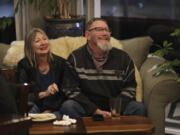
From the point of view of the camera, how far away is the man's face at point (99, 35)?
8.90ft

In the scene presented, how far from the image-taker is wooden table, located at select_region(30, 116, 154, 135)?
2.12 meters

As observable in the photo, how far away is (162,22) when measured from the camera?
15.4 feet

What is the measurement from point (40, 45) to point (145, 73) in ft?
2.90

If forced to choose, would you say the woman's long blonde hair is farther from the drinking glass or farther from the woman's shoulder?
the drinking glass

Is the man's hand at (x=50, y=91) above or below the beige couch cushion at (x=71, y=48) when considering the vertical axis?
below

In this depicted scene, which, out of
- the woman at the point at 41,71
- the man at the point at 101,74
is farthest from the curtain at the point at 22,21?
the man at the point at 101,74

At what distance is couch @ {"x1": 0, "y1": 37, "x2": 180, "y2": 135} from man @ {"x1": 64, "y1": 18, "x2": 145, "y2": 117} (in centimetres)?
15

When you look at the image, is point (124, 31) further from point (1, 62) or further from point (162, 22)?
point (1, 62)

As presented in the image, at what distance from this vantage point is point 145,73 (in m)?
2.94

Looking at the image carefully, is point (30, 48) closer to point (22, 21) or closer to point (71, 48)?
point (71, 48)

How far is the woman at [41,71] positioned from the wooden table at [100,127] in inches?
18.9

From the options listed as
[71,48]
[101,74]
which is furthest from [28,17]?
[101,74]

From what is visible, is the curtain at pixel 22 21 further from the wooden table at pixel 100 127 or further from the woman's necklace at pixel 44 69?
the wooden table at pixel 100 127

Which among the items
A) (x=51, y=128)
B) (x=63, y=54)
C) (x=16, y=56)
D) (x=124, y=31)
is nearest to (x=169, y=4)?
(x=124, y=31)
